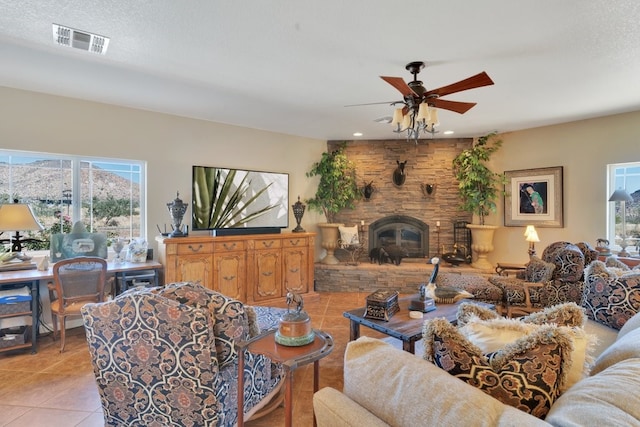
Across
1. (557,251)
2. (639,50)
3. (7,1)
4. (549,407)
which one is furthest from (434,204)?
(7,1)

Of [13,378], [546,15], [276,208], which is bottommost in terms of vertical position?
[13,378]

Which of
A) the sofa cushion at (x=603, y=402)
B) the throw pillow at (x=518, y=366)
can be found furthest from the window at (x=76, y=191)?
the sofa cushion at (x=603, y=402)

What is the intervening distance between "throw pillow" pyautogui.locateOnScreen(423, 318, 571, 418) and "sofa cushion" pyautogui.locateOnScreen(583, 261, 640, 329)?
182cm

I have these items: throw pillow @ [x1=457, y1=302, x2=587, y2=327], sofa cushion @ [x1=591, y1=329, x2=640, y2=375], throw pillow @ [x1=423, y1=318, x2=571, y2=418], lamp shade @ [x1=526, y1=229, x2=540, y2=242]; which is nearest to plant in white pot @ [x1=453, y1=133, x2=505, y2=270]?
lamp shade @ [x1=526, y1=229, x2=540, y2=242]

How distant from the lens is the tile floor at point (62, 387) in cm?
206

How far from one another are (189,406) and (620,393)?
1.75 m

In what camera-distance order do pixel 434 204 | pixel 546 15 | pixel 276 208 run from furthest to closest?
pixel 434 204
pixel 276 208
pixel 546 15

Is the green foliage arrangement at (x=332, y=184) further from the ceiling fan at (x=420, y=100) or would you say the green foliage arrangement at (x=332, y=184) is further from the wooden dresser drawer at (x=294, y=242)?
the ceiling fan at (x=420, y=100)

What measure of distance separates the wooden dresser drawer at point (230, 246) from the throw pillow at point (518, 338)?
328 centimetres

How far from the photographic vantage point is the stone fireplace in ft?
18.7

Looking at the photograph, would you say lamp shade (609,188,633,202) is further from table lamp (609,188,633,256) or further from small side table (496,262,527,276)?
small side table (496,262,527,276)

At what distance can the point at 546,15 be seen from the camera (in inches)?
80.4

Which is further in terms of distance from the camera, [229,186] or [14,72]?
[229,186]

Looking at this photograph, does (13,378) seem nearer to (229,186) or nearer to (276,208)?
(229,186)
